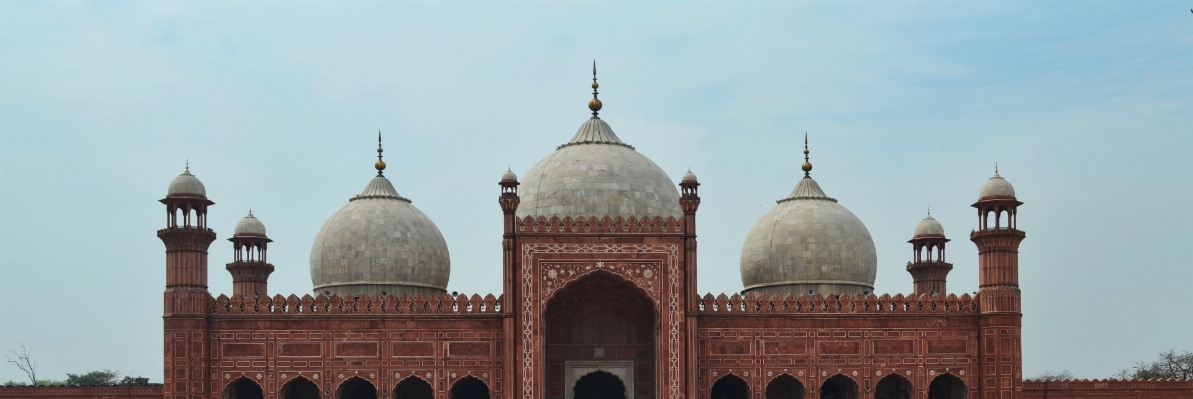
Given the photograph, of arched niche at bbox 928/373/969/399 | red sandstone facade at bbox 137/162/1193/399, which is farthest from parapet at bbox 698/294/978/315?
arched niche at bbox 928/373/969/399

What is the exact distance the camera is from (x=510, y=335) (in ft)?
97.7

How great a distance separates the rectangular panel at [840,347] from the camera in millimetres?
30719

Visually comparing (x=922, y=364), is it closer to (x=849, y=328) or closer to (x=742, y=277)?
(x=849, y=328)

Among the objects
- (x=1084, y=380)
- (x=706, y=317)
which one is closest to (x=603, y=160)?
(x=706, y=317)

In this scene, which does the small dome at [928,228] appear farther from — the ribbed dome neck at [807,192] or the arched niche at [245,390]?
the arched niche at [245,390]

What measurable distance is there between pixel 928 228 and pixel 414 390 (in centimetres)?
1204

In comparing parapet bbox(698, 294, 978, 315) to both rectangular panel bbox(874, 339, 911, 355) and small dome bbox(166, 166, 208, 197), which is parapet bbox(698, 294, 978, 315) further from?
small dome bbox(166, 166, 208, 197)

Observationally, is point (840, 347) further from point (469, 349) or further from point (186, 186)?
point (186, 186)

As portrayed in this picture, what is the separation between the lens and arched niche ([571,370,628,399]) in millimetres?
32156

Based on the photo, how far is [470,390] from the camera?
32.1 meters

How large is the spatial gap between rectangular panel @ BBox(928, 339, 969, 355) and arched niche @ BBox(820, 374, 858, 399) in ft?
5.26

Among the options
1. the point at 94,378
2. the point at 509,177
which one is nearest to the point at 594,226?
the point at 509,177

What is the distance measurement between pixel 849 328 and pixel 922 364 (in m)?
1.53

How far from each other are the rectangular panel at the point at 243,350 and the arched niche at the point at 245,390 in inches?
24.7
